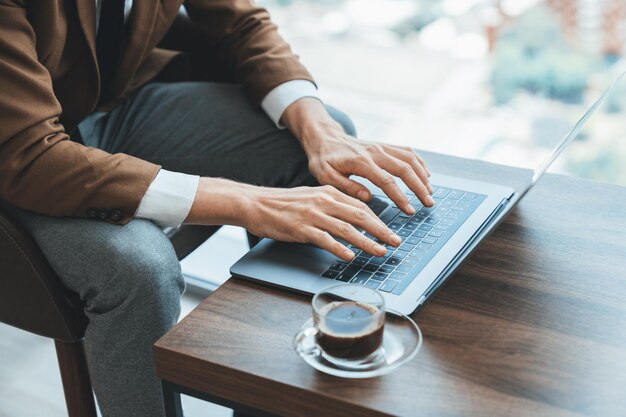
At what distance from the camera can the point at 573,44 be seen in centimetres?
202

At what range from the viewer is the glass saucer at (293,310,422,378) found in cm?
91

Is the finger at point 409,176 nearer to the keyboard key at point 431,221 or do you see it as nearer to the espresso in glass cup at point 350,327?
the keyboard key at point 431,221

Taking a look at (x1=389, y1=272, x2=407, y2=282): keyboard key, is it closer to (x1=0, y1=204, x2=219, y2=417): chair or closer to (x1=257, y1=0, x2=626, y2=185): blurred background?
(x1=0, y1=204, x2=219, y2=417): chair

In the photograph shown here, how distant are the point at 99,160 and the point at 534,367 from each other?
696 mm

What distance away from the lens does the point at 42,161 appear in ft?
3.91

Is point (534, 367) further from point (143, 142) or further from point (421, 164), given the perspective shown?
point (143, 142)

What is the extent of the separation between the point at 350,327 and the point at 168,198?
0.44 meters

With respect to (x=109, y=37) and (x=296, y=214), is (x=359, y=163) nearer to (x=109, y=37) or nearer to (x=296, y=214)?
(x=296, y=214)

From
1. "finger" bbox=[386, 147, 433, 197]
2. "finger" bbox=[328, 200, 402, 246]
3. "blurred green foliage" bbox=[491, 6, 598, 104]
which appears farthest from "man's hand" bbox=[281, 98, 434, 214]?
"blurred green foliage" bbox=[491, 6, 598, 104]

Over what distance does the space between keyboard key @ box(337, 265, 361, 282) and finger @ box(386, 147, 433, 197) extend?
0.73 ft

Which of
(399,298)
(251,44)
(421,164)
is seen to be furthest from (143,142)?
(399,298)

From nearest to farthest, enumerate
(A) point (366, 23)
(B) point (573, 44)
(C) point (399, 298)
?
(C) point (399, 298) → (B) point (573, 44) → (A) point (366, 23)

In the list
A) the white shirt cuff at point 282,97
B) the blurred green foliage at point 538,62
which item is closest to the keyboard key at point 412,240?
the white shirt cuff at point 282,97

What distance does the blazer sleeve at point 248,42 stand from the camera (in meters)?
1.57
